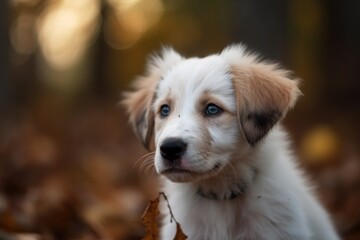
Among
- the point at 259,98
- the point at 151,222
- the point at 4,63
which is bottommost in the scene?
the point at 4,63

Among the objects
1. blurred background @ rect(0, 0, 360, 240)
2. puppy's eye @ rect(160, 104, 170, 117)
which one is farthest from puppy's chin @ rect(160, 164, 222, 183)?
blurred background @ rect(0, 0, 360, 240)

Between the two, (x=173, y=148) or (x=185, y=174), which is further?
(x=185, y=174)

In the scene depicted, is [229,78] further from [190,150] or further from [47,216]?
[47,216]

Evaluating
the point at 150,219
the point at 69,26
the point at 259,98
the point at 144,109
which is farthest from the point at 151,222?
the point at 69,26

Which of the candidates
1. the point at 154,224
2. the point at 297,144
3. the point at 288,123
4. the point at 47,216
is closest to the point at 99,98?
the point at 288,123

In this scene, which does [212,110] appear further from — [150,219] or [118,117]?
[118,117]

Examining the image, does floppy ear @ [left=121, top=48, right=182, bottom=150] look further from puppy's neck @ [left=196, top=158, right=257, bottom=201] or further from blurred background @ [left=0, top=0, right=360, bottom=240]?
blurred background @ [left=0, top=0, right=360, bottom=240]

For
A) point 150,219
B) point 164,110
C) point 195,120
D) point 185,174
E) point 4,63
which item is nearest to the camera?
Result: point 150,219
